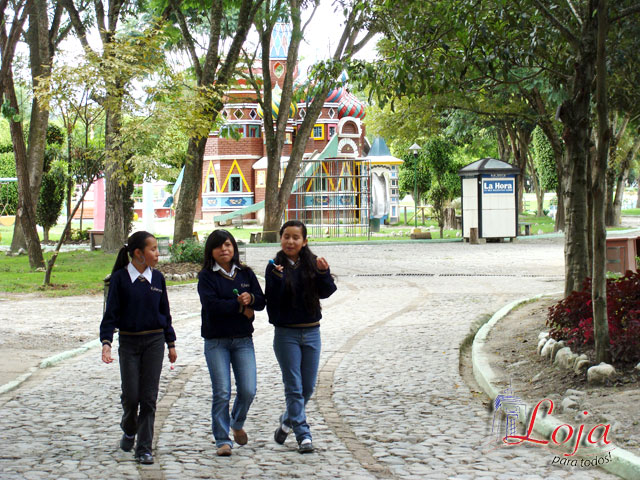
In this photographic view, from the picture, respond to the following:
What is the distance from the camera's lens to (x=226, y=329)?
5848 mm

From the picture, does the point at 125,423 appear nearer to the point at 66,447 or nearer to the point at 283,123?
the point at 66,447

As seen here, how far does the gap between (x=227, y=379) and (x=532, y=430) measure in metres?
2.33

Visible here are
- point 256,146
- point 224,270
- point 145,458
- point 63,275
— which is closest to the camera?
point 145,458

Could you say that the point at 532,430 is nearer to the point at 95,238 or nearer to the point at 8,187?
the point at 95,238

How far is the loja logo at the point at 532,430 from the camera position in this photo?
A: 5875mm

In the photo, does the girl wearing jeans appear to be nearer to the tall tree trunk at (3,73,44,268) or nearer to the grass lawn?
the grass lawn

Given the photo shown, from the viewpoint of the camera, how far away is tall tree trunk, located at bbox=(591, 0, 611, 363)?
750cm

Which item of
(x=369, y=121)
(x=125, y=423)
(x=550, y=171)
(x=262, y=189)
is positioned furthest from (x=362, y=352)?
(x=550, y=171)

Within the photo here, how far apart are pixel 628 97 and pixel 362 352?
750cm

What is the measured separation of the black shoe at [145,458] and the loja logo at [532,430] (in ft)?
7.97

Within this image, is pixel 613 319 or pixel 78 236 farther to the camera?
pixel 78 236

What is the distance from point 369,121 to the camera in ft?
115

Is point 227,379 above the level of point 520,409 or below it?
above

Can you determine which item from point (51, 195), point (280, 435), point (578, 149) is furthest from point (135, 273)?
point (51, 195)
